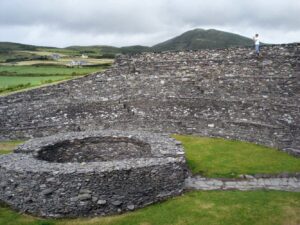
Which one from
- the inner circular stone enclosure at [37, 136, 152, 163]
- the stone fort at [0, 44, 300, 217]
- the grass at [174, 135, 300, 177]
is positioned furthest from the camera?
the inner circular stone enclosure at [37, 136, 152, 163]

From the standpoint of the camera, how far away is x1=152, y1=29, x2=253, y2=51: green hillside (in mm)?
143750

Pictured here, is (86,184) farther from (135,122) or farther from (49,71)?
(49,71)

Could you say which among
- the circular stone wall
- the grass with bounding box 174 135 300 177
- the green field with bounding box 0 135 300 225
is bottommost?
the grass with bounding box 174 135 300 177

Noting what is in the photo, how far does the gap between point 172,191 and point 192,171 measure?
3094 mm

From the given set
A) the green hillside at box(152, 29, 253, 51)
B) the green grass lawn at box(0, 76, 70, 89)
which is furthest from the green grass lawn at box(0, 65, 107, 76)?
the green hillside at box(152, 29, 253, 51)

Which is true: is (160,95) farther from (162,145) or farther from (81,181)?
(81,181)

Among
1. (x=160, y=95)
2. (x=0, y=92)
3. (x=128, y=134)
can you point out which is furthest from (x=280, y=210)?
(x=0, y=92)

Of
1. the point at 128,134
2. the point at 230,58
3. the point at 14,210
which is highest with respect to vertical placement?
the point at 230,58

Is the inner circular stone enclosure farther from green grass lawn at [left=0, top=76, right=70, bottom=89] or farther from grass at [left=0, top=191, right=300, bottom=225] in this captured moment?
green grass lawn at [left=0, top=76, right=70, bottom=89]

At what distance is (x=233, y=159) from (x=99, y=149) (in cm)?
651

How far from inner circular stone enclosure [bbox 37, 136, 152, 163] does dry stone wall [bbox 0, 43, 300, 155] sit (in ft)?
21.4

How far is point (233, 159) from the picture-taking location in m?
18.2

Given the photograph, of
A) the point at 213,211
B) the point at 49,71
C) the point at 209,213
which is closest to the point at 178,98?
the point at 213,211

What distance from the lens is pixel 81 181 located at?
12.5m
